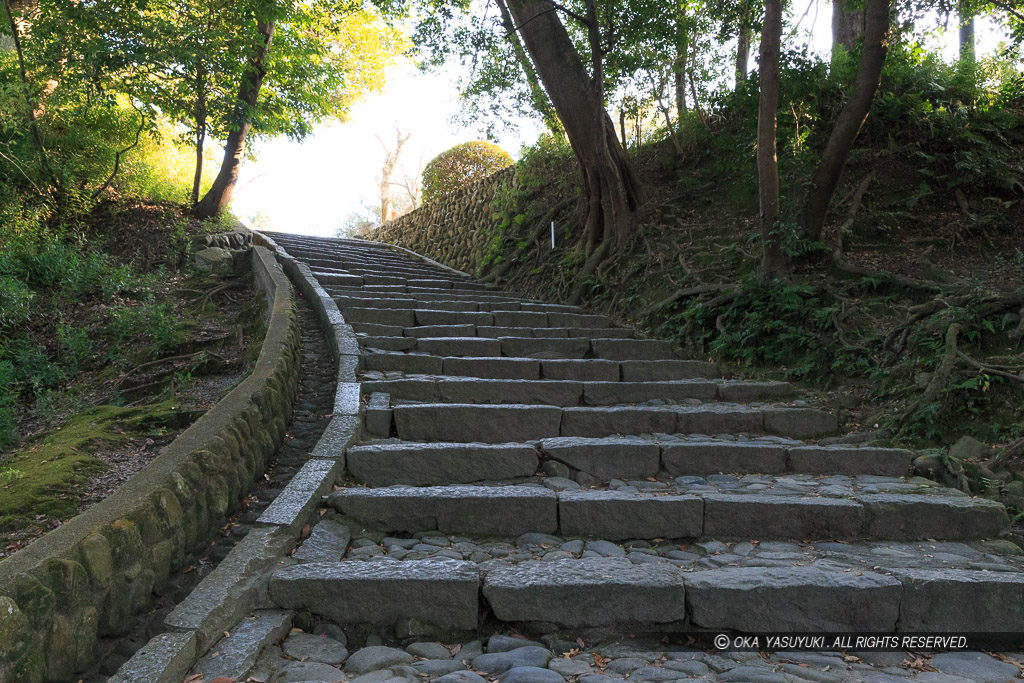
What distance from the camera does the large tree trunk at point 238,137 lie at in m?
10.0

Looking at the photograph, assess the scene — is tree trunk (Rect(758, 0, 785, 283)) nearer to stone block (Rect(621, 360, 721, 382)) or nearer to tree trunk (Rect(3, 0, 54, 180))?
stone block (Rect(621, 360, 721, 382))

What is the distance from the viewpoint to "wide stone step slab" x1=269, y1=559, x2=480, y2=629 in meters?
2.33

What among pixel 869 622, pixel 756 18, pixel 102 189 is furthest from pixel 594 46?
pixel 102 189

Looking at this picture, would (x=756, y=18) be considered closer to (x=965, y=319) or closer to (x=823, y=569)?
(x=965, y=319)

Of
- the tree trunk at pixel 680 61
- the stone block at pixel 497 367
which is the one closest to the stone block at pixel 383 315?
the stone block at pixel 497 367

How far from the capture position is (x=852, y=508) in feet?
9.78

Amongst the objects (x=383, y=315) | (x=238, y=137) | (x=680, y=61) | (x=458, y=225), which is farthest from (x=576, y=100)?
(x=238, y=137)

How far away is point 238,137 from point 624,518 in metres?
10.3

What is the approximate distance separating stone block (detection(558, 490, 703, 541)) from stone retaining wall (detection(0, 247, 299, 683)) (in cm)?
157

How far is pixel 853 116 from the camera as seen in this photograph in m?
5.54

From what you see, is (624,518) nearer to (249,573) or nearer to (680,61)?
(249,573)

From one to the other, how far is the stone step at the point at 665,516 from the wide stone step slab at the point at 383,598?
1.95 ft

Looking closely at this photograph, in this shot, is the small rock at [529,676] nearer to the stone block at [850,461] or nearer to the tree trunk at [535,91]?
the stone block at [850,461]

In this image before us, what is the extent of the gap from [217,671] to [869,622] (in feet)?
7.60
